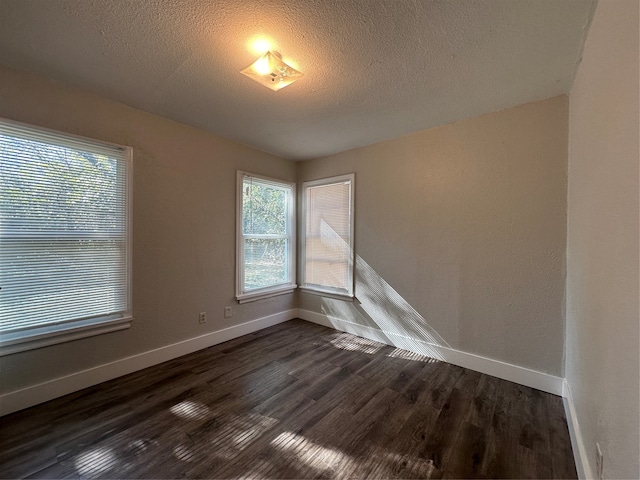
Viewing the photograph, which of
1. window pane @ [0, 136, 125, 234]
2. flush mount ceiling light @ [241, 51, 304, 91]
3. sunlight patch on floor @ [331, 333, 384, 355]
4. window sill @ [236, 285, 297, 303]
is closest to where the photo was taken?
flush mount ceiling light @ [241, 51, 304, 91]

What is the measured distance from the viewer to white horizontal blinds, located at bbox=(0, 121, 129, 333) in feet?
5.82

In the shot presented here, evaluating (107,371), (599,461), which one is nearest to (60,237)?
(107,371)

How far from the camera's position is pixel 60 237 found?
1.96 meters

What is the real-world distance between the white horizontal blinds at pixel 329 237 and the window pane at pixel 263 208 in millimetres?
379

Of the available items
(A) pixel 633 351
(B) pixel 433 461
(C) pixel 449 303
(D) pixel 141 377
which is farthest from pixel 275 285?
(A) pixel 633 351

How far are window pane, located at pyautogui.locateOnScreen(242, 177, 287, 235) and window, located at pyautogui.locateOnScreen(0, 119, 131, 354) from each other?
126 cm

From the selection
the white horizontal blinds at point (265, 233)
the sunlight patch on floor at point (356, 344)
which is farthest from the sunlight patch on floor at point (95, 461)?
the sunlight patch on floor at point (356, 344)

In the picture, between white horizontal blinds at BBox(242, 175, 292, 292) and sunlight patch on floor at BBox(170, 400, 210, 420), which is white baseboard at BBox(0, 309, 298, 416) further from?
sunlight patch on floor at BBox(170, 400, 210, 420)

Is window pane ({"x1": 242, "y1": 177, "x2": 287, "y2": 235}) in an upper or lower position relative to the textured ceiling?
lower

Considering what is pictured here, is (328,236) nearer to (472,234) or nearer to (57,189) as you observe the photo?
(472,234)

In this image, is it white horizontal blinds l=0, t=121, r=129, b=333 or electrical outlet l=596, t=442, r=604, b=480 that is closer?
electrical outlet l=596, t=442, r=604, b=480

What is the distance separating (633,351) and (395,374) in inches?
72.1

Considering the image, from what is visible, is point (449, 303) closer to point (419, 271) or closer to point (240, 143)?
point (419, 271)

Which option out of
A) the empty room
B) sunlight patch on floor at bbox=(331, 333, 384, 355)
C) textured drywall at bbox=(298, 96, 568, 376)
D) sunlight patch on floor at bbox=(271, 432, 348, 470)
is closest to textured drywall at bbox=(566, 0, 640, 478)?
the empty room
